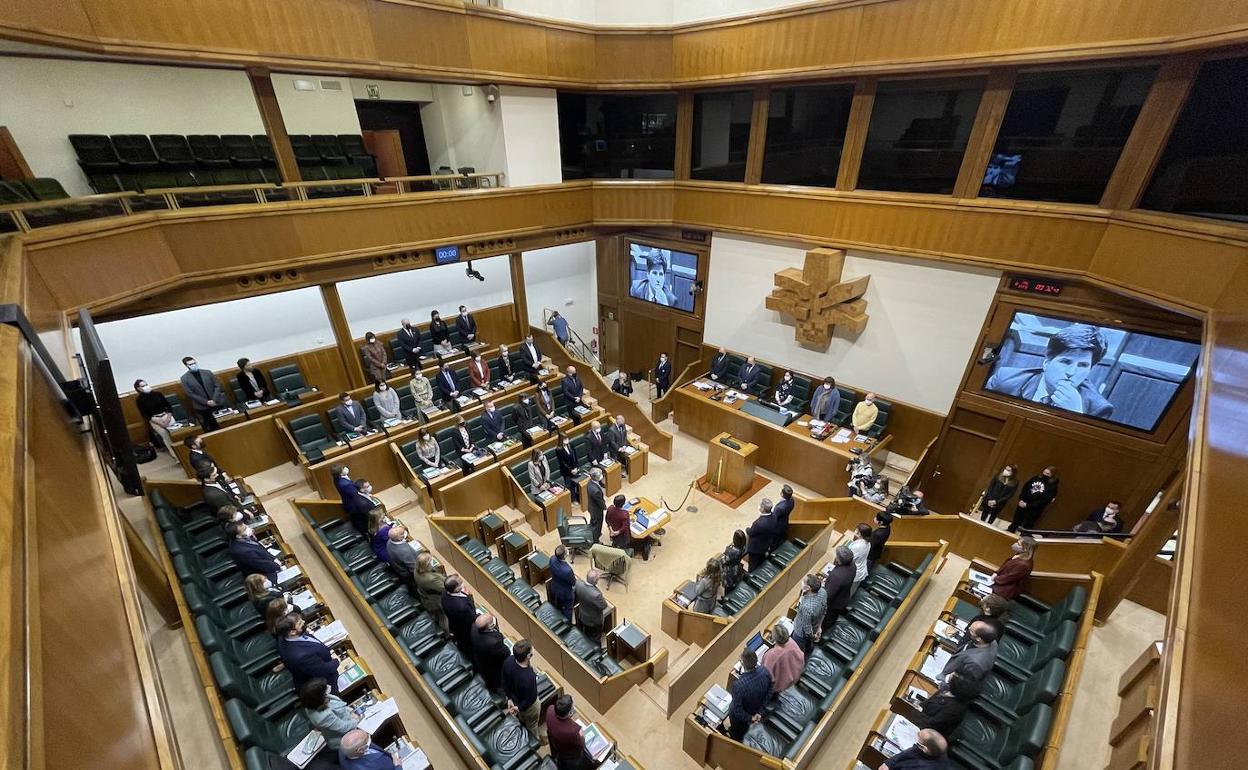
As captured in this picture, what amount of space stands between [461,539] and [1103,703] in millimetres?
6949

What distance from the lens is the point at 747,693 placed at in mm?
4262

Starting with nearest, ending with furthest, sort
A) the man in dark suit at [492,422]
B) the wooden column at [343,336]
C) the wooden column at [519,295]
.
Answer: the man in dark suit at [492,422] → the wooden column at [343,336] → the wooden column at [519,295]

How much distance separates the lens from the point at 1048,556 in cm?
618

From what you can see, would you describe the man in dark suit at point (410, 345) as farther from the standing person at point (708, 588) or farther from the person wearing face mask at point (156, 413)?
the standing person at point (708, 588)

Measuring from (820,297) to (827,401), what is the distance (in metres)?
1.76

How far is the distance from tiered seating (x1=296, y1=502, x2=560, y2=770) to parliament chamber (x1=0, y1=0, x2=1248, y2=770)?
0.04 metres

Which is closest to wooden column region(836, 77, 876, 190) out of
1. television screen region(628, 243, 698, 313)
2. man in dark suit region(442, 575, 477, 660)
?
television screen region(628, 243, 698, 313)

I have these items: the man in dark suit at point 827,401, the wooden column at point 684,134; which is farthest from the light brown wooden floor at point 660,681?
the wooden column at point 684,134

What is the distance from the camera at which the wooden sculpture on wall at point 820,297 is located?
27.3 feet

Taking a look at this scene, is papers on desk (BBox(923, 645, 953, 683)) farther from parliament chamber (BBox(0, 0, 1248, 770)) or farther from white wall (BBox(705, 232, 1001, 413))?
white wall (BBox(705, 232, 1001, 413))

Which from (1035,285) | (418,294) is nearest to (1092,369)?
(1035,285)

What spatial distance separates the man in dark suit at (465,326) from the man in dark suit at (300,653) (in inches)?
282

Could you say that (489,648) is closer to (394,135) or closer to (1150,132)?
(1150,132)

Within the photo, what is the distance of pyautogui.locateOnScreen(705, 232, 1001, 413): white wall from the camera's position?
7582 millimetres
